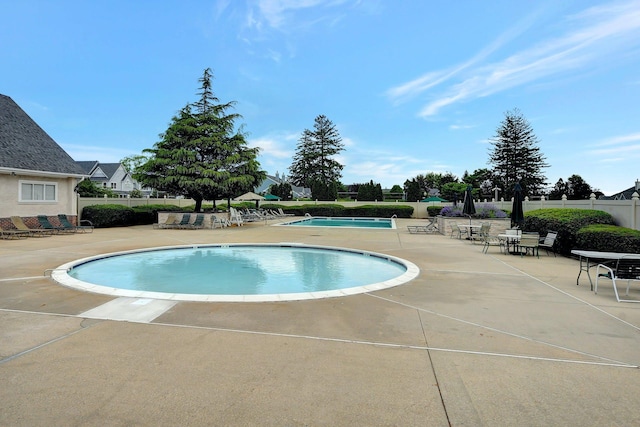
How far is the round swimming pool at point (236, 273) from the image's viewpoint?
21.0 feet

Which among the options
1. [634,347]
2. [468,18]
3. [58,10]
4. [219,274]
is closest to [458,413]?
[634,347]

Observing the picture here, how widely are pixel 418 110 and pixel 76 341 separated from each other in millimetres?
25958

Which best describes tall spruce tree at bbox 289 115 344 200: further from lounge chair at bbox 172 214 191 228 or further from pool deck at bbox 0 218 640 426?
pool deck at bbox 0 218 640 426

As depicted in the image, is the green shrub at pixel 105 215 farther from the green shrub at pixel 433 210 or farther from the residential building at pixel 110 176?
the residential building at pixel 110 176

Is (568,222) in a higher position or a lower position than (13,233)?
higher

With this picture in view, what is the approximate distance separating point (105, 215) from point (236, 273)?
46.5ft

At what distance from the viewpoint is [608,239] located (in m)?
8.62

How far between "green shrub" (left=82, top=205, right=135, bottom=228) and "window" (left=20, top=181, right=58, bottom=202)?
1.85 metres

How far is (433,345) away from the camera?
3.87m

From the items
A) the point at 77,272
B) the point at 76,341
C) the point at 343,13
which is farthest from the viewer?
Answer: the point at 343,13

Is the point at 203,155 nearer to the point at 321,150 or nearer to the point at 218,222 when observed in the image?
the point at 218,222

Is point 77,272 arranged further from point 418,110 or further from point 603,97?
point 418,110

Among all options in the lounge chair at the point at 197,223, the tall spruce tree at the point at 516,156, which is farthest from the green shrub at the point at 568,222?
the tall spruce tree at the point at 516,156

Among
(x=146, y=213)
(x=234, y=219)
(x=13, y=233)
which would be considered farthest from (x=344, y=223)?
(x=13, y=233)
